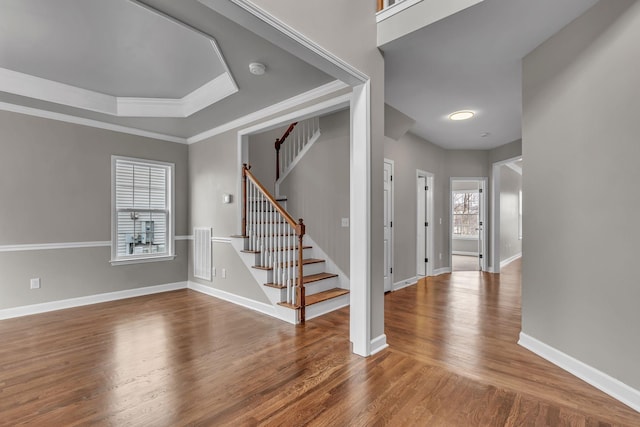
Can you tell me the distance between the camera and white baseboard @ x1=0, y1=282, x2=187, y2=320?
Result: 3.75 m

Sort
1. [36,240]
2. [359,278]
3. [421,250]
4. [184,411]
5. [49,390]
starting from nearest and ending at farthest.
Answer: [184,411] → [49,390] → [359,278] → [36,240] → [421,250]

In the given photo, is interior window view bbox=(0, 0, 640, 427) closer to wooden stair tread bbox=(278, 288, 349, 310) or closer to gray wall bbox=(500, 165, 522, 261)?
wooden stair tread bbox=(278, 288, 349, 310)

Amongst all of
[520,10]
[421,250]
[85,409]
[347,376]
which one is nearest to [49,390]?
[85,409]

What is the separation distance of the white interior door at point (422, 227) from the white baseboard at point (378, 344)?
371 centimetres

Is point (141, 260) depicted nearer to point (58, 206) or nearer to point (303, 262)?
point (58, 206)

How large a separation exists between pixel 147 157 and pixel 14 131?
154 cm

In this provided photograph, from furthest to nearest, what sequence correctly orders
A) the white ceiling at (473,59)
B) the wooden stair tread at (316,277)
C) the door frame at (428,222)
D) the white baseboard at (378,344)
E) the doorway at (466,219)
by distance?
the doorway at (466,219), the door frame at (428,222), the wooden stair tread at (316,277), the white baseboard at (378,344), the white ceiling at (473,59)

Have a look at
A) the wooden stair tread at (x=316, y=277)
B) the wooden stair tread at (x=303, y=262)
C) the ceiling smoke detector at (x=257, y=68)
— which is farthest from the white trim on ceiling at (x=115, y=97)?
the wooden stair tread at (x=316, y=277)

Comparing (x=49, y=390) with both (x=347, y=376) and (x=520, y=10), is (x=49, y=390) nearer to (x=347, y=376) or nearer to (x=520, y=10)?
(x=347, y=376)

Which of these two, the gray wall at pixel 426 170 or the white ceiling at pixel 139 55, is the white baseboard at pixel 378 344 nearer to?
the gray wall at pixel 426 170

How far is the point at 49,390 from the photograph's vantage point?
7.02 feet

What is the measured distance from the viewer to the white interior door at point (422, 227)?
6250 millimetres

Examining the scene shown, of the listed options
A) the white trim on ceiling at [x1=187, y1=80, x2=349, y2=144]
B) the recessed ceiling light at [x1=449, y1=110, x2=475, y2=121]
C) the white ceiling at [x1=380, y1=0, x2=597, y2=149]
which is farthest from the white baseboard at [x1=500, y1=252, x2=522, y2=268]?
the white trim on ceiling at [x1=187, y1=80, x2=349, y2=144]

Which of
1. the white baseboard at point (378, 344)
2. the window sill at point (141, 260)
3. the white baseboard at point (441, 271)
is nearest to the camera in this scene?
the white baseboard at point (378, 344)
